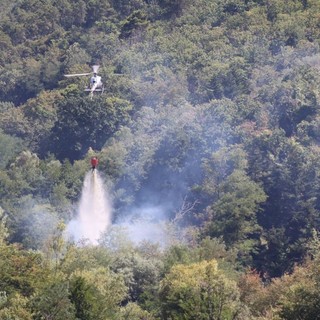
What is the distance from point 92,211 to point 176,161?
8373 millimetres

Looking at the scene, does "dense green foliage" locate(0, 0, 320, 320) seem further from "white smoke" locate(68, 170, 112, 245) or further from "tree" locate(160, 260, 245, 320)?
"white smoke" locate(68, 170, 112, 245)

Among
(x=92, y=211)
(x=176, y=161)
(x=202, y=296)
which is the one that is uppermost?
(x=202, y=296)

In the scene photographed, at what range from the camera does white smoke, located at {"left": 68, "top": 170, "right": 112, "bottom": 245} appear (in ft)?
216

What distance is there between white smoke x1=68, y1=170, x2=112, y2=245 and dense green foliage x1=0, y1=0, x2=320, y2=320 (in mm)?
1151

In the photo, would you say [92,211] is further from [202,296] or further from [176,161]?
[202,296]

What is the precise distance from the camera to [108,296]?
40.2m

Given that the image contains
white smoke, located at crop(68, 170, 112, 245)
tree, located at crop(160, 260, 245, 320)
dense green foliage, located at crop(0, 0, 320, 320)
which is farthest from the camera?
white smoke, located at crop(68, 170, 112, 245)

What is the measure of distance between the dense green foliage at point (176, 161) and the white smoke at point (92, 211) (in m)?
1.15

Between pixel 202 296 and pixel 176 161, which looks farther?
pixel 176 161

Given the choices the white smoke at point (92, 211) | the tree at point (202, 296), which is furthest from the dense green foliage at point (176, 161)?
the white smoke at point (92, 211)

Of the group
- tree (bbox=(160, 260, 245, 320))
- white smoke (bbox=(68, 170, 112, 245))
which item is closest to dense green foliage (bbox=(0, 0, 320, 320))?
tree (bbox=(160, 260, 245, 320))

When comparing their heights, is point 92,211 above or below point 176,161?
below

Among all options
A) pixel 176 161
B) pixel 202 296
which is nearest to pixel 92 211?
pixel 176 161

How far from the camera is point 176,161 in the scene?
2810 inches
